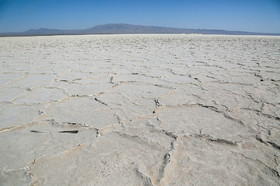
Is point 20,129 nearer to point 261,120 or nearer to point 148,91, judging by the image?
point 148,91

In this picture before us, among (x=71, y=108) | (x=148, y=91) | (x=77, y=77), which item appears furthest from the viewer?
(x=77, y=77)

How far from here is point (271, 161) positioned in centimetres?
77

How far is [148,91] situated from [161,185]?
3.44ft

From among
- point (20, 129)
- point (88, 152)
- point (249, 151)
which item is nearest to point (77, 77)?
point (20, 129)

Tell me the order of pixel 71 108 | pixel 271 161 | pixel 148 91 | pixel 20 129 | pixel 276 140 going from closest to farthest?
pixel 271 161 → pixel 276 140 → pixel 20 129 → pixel 71 108 → pixel 148 91

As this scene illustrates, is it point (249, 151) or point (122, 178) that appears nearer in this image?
point (122, 178)

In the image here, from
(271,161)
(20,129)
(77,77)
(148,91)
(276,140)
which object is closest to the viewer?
(271,161)

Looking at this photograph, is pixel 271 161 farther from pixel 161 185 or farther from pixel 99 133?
pixel 99 133

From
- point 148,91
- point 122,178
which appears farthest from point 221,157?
point 148,91

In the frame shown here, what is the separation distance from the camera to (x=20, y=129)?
105 centimetres

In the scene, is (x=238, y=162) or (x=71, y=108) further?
(x=71, y=108)

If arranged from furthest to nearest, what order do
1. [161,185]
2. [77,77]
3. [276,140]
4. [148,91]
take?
[77,77] → [148,91] → [276,140] → [161,185]

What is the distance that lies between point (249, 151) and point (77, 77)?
1.83m

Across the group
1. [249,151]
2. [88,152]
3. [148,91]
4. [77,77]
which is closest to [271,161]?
[249,151]
